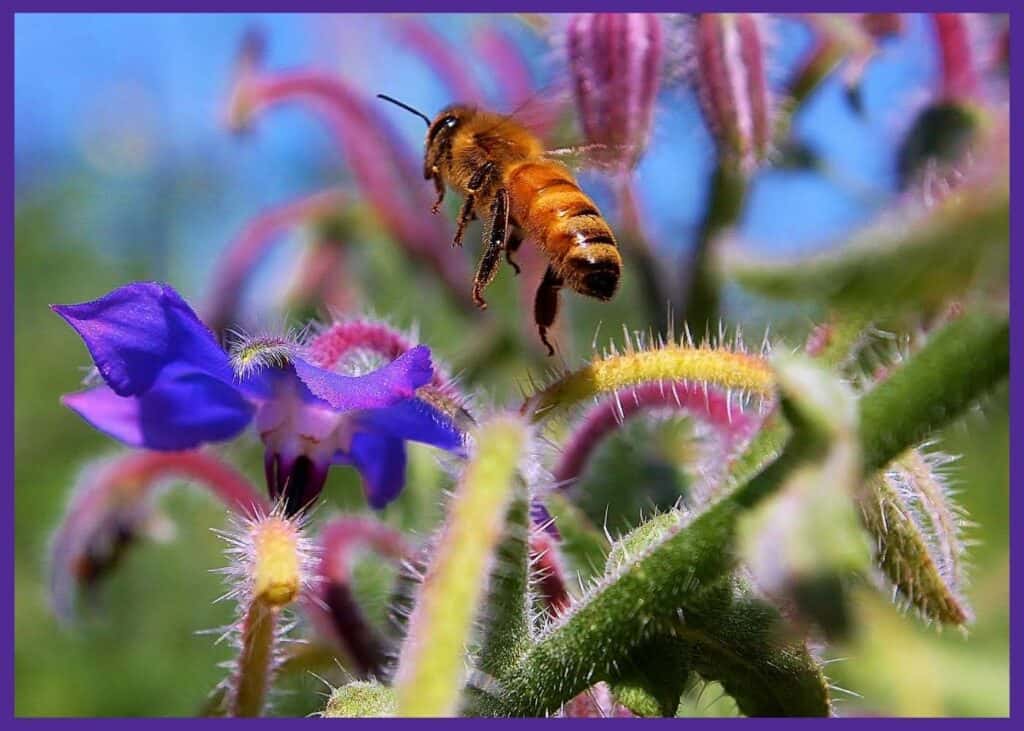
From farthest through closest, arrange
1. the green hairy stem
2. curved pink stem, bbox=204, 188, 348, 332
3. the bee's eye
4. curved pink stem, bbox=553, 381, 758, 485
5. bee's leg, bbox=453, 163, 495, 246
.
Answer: curved pink stem, bbox=204, 188, 348, 332 < the bee's eye < bee's leg, bbox=453, 163, 495, 246 < curved pink stem, bbox=553, 381, 758, 485 < the green hairy stem

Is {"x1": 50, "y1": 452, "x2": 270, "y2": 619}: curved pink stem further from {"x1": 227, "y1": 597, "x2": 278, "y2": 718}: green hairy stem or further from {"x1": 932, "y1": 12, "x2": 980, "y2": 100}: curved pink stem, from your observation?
{"x1": 932, "y1": 12, "x2": 980, "y2": 100}: curved pink stem

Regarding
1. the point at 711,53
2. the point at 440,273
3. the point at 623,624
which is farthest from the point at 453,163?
the point at 623,624

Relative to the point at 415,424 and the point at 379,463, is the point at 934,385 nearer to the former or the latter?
the point at 415,424

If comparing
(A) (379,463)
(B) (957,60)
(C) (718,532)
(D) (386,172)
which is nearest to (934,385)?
(C) (718,532)

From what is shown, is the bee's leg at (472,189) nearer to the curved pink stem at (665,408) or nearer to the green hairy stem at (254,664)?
the curved pink stem at (665,408)

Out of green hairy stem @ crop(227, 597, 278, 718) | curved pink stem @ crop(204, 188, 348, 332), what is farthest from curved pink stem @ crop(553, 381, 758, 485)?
curved pink stem @ crop(204, 188, 348, 332)

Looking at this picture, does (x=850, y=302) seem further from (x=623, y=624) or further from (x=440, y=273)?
(x=440, y=273)

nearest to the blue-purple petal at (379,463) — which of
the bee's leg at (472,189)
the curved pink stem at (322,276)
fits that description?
the bee's leg at (472,189)
